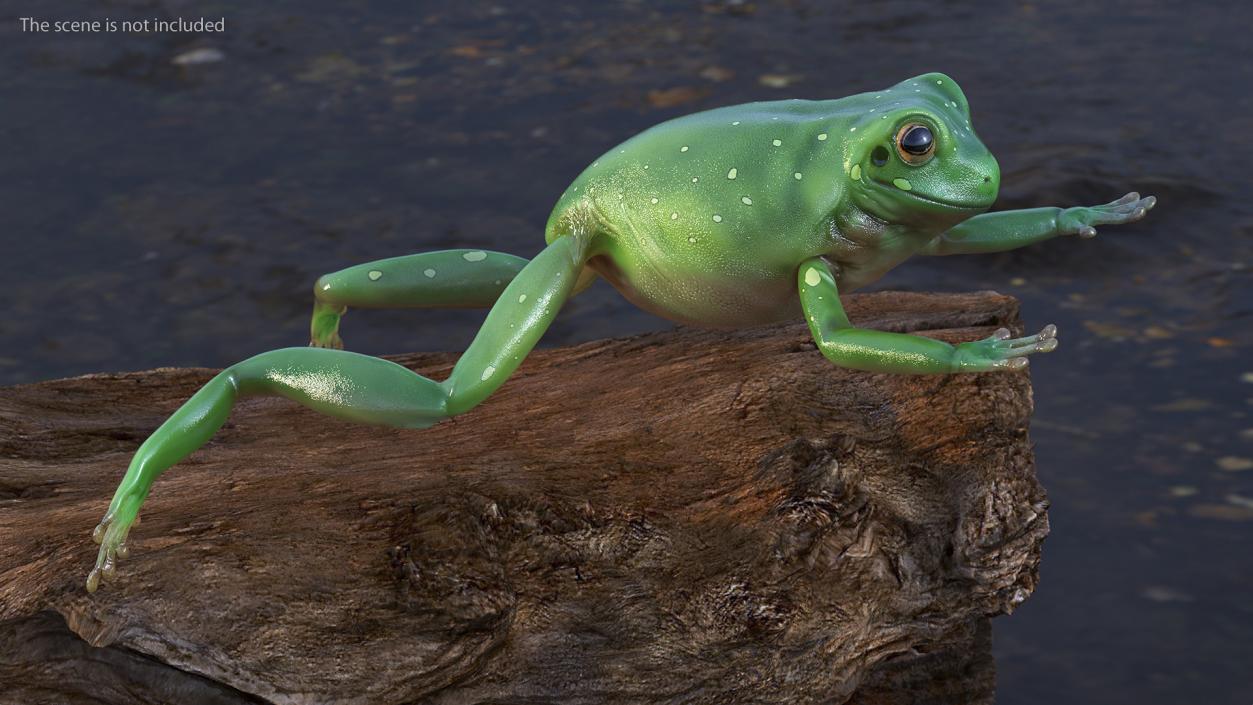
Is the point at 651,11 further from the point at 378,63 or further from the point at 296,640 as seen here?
the point at 296,640

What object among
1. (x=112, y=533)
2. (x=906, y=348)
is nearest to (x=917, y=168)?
(x=906, y=348)

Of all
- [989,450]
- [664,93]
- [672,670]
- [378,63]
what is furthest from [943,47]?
[672,670]

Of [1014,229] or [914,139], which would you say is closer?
[914,139]

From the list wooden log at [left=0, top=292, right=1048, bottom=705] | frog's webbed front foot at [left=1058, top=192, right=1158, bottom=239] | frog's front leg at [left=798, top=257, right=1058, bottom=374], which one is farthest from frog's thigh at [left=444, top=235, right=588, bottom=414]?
frog's webbed front foot at [left=1058, top=192, right=1158, bottom=239]

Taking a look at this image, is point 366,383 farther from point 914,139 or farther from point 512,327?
point 914,139

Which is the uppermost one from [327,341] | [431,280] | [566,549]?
[431,280]

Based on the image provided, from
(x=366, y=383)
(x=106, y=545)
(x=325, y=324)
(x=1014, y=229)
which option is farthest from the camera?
(x=325, y=324)
